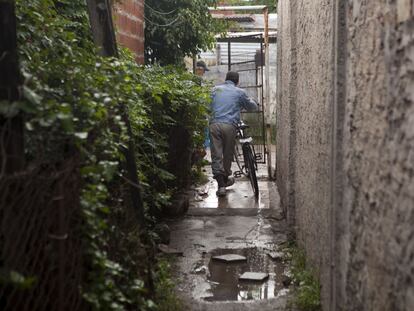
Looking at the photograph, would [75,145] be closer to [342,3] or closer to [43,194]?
[43,194]

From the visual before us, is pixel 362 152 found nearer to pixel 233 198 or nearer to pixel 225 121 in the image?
pixel 233 198

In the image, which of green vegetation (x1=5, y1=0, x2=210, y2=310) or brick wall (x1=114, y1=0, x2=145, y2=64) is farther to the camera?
brick wall (x1=114, y1=0, x2=145, y2=64)

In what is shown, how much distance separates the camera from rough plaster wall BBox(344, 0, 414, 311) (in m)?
2.32

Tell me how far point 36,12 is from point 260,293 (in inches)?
116

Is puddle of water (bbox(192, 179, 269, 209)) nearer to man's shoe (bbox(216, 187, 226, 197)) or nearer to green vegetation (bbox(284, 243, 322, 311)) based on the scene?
man's shoe (bbox(216, 187, 226, 197))

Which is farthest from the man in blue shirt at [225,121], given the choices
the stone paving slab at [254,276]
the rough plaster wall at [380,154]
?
the rough plaster wall at [380,154]

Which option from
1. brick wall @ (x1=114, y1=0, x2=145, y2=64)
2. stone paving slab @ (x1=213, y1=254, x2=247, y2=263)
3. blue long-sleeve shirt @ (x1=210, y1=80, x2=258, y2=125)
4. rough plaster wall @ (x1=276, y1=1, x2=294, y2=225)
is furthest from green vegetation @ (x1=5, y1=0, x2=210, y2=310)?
blue long-sleeve shirt @ (x1=210, y1=80, x2=258, y2=125)

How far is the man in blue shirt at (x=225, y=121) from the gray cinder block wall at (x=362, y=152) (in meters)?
4.50

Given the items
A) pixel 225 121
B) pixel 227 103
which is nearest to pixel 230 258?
pixel 225 121

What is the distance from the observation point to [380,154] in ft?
8.89

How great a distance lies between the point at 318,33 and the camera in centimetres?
486

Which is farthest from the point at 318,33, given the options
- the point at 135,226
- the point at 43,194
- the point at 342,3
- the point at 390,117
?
the point at 43,194

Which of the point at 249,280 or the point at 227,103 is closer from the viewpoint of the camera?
the point at 249,280

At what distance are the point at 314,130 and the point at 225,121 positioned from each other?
16.1ft
